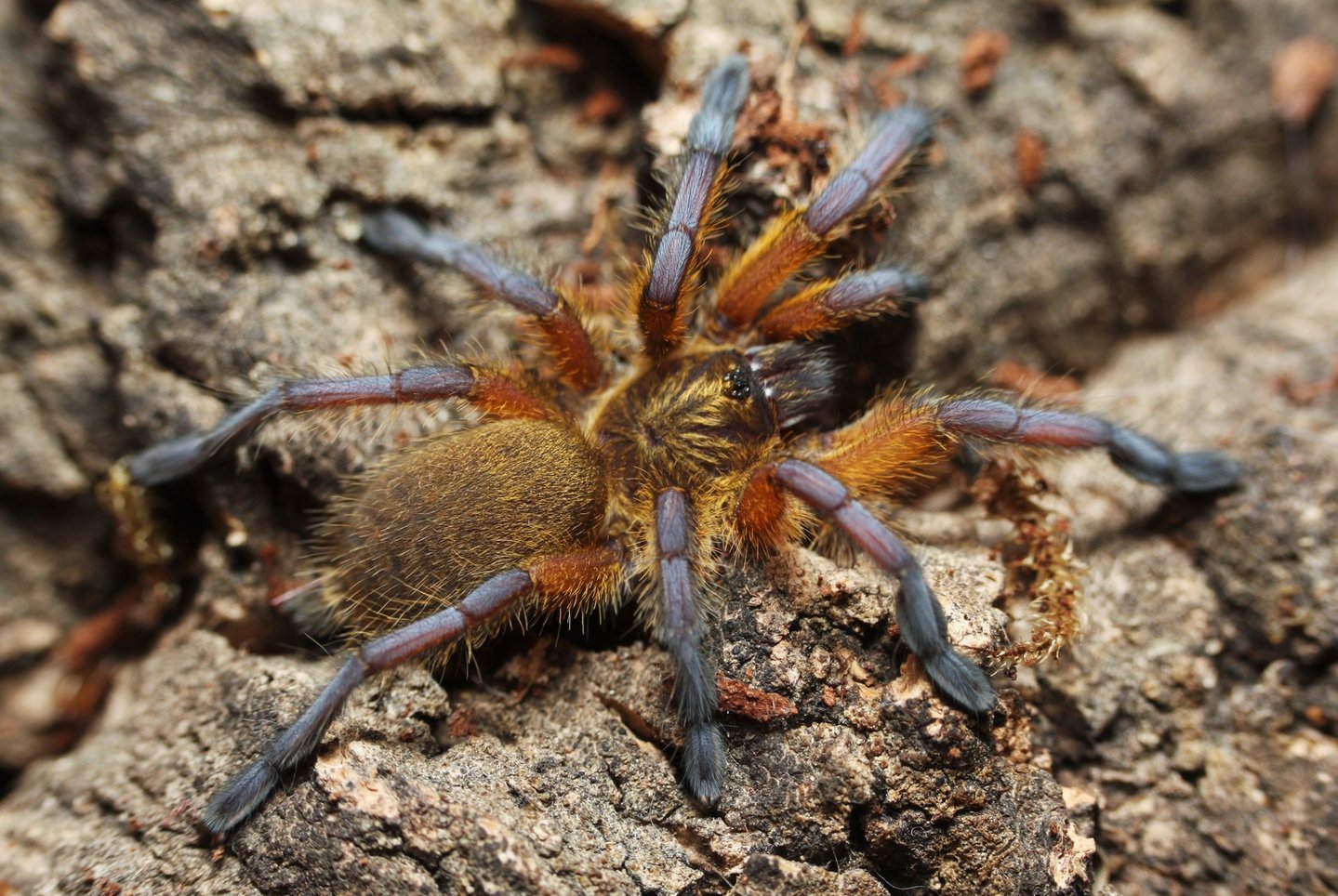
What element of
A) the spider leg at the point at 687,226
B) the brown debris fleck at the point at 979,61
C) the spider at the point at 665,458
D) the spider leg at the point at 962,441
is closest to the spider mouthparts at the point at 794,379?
the spider at the point at 665,458

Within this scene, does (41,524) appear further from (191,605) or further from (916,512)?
(916,512)

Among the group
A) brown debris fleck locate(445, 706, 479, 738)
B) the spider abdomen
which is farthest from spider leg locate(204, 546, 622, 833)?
brown debris fleck locate(445, 706, 479, 738)

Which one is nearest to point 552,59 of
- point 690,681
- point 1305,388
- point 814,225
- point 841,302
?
point 814,225

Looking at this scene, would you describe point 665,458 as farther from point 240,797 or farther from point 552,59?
point 552,59

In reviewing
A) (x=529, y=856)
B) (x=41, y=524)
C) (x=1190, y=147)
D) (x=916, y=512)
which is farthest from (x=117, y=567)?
(x=1190, y=147)

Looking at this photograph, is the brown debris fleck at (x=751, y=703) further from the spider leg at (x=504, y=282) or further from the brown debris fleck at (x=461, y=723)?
the spider leg at (x=504, y=282)

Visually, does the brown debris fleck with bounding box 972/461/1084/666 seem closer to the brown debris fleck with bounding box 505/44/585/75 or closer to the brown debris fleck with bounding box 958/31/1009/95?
the brown debris fleck with bounding box 958/31/1009/95
